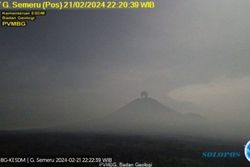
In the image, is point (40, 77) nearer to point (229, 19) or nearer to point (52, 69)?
point (52, 69)

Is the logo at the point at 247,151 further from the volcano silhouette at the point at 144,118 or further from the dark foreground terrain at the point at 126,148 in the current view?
the volcano silhouette at the point at 144,118

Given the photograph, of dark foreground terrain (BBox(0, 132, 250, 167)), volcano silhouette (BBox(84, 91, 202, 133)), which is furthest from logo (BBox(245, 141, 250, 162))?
volcano silhouette (BBox(84, 91, 202, 133))

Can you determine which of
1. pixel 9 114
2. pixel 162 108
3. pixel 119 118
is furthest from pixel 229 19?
pixel 9 114

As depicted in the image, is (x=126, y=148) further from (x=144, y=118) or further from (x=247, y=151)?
(x=247, y=151)

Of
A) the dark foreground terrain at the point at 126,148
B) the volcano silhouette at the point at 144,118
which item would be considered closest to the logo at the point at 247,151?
the dark foreground terrain at the point at 126,148

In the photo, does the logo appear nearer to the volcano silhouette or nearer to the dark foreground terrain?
the dark foreground terrain

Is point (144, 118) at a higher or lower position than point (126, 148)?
higher

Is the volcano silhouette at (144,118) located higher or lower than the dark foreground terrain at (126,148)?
higher

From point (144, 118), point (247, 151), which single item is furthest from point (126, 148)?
point (247, 151)
